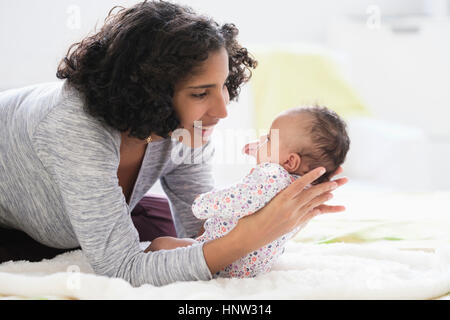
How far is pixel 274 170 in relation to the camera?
112 centimetres

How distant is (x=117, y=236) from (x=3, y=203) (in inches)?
14.5

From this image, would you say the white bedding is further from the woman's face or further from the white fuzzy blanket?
the woman's face

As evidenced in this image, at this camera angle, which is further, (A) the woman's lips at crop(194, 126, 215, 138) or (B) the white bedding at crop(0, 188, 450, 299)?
(A) the woman's lips at crop(194, 126, 215, 138)

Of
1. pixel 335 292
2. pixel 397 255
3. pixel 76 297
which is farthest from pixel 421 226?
pixel 76 297

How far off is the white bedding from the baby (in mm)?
65

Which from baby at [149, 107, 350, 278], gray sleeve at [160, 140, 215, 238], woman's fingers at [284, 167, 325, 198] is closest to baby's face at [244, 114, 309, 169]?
baby at [149, 107, 350, 278]

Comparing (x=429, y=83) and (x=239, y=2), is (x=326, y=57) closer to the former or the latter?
(x=239, y=2)

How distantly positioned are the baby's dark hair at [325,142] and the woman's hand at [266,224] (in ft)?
0.27

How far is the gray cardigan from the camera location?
1.06 metres

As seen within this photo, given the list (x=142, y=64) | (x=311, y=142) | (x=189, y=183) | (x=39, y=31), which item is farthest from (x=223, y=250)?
(x=39, y=31)

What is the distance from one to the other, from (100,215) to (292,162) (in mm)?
418

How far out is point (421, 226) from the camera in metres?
1.50

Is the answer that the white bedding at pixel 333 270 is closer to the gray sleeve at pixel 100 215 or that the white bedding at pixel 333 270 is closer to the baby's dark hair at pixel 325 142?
the gray sleeve at pixel 100 215
